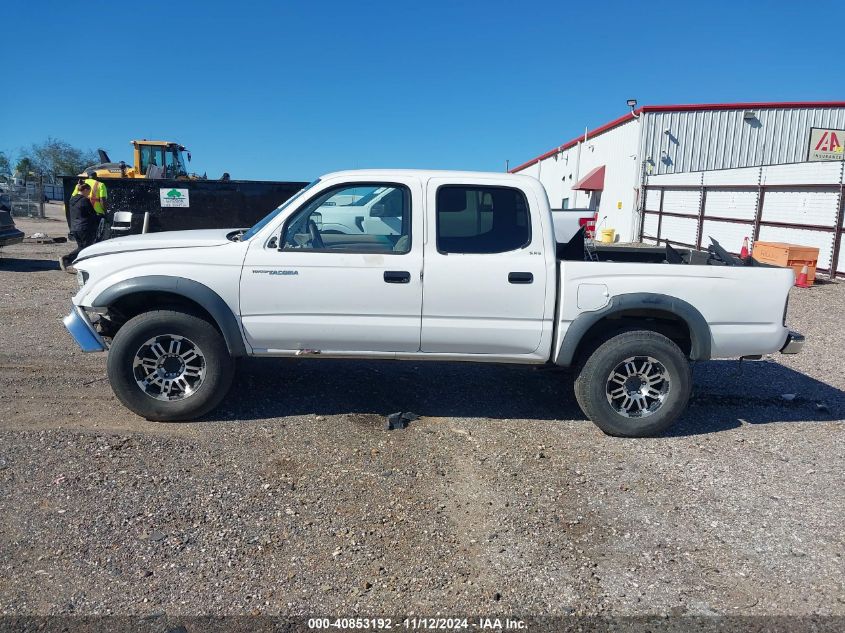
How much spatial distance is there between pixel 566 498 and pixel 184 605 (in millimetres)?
2301

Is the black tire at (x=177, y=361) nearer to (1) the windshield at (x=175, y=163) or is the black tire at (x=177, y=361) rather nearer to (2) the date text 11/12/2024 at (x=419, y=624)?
(2) the date text 11/12/2024 at (x=419, y=624)

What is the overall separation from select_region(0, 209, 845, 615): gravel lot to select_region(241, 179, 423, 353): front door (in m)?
0.73

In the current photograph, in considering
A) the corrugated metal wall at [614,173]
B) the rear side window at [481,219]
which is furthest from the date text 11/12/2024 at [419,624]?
the corrugated metal wall at [614,173]

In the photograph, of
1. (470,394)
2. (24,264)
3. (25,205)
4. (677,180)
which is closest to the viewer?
(470,394)

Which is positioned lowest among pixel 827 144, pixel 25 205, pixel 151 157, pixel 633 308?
pixel 633 308

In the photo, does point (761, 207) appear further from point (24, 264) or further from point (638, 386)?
point (24, 264)

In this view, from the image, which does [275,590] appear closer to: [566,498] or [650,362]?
[566,498]

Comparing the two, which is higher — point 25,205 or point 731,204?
point 731,204

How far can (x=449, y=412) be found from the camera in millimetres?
5777

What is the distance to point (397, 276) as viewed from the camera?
507 cm

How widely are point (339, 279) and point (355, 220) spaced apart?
1.77ft

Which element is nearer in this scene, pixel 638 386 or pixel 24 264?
pixel 638 386

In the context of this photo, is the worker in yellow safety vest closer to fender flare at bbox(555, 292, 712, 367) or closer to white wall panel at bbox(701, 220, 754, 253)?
fender flare at bbox(555, 292, 712, 367)

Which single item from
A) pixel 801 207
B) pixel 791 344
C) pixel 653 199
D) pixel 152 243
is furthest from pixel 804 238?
pixel 152 243
